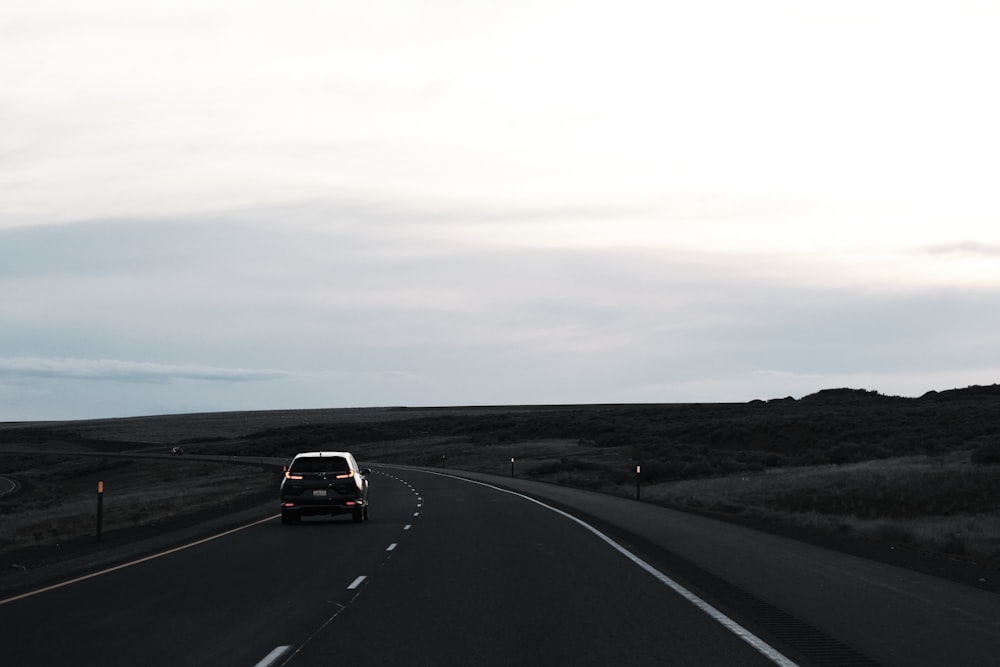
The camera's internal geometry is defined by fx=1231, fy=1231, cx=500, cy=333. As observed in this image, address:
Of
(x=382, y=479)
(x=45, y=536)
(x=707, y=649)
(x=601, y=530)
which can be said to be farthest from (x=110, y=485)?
(x=707, y=649)

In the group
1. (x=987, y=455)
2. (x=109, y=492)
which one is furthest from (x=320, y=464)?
(x=109, y=492)

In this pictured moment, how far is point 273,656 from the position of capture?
406 inches

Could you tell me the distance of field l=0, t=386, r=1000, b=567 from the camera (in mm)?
32688

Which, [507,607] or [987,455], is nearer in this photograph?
[507,607]

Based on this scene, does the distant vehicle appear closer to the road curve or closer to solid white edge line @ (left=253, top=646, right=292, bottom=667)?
the road curve

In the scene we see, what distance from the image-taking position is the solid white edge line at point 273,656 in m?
9.95

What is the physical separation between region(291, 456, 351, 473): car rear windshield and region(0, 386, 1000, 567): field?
4.91 meters

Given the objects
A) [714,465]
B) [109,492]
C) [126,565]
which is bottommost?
[126,565]

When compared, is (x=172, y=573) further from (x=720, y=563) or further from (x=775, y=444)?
(x=775, y=444)

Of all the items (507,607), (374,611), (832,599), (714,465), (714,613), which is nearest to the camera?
(714,613)

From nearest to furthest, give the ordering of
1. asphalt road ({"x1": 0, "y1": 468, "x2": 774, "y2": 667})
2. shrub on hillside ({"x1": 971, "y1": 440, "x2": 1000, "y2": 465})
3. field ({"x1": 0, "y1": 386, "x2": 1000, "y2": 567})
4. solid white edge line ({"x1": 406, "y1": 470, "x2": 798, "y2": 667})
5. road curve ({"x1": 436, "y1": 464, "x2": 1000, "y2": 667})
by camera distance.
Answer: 1. solid white edge line ({"x1": 406, "y1": 470, "x2": 798, "y2": 667})
2. asphalt road ({"x1": 0, "y1": 468, "x2": 774, "y2": 667})
3. road curve ({"x1": 436, "y1": 464, "x2": 1000, "y2": 667})
4. field ({"x1": 0, "y1": 386, "x2": 1000, "y2": 567})
5. shrub on hillside ({"x1": 971, "y1": 440, "x2": 1000, "y2": 465})

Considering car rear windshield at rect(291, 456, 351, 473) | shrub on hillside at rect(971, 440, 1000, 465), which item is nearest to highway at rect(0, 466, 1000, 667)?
car rear windshield at rect(291, 456, 351, 473)

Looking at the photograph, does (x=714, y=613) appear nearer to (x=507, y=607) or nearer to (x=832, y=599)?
(x=832, y=599)

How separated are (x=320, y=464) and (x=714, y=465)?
3602 cm
